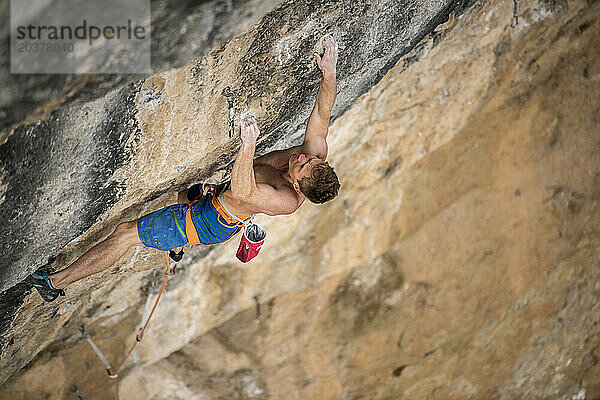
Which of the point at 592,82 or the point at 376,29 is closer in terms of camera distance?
the point at 376,29

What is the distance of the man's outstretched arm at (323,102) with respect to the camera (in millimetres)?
3252

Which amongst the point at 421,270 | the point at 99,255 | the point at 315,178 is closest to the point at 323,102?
the point at 315,178

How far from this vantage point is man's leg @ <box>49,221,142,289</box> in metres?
3.45

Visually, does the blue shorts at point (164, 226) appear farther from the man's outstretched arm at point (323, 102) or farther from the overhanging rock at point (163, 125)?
the man's outstretched arm at point (323, 102)

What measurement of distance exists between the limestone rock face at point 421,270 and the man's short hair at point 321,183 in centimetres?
149

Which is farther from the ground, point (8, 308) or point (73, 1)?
point (73, 1)

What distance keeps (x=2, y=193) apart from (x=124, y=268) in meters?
1.92

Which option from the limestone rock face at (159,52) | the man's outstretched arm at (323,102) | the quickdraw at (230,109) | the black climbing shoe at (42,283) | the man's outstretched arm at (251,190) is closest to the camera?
the limestone rock face at (159,52)

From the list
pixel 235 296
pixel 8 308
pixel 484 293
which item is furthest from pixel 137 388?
pixel 484 293

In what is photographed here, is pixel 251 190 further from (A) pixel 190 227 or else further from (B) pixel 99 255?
(B) pixel 99 255

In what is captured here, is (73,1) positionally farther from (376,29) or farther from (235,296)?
(235,296)

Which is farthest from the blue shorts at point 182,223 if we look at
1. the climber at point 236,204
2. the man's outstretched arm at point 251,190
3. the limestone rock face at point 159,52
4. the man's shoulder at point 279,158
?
the limestone rock face at point 159,52

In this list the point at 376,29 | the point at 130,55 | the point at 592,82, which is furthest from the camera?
the point at 592,82

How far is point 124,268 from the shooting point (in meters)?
4.52
